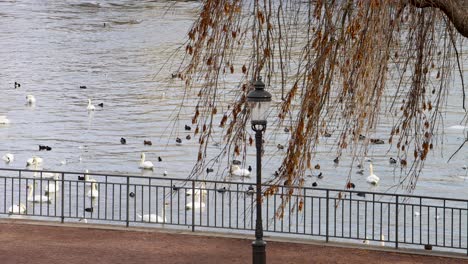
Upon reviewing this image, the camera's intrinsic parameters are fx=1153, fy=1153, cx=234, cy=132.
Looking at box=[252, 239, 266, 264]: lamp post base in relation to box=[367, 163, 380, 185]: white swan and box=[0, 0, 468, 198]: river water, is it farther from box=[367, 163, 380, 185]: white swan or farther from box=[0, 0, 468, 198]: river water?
box=[367, 163, 380, 185]: white swan

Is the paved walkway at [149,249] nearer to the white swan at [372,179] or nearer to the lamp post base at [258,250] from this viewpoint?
the lamp post base at [258,250]

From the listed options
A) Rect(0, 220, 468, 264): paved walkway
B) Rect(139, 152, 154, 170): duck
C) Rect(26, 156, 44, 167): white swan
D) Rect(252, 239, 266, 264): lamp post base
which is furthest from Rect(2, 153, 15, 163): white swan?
Rect(252, 239, 266, 264): lamp post base

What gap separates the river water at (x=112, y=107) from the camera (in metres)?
39.7

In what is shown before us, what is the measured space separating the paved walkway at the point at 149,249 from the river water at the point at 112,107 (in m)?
3.84

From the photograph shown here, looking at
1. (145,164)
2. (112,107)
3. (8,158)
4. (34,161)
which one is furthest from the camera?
(112,107)

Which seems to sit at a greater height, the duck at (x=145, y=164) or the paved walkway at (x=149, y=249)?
the duck at (x=145, y=164)

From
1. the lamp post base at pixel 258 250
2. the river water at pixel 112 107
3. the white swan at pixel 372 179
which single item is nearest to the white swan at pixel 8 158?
the river water at pixel 112 107

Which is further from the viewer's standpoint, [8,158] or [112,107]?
[112,107]

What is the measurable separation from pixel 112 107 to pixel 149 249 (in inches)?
1376

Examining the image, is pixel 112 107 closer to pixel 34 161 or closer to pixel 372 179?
pixel 34 161

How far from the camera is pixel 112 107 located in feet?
176

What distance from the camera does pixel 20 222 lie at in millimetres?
21234

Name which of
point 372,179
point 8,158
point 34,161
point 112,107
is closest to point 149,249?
point 372,179

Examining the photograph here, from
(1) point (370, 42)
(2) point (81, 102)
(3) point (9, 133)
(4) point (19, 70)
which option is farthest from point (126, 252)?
(4) point (19, 70)
